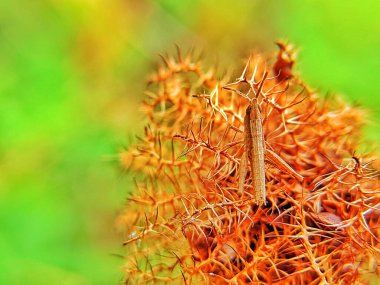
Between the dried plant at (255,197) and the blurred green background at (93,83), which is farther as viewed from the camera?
the blurred green background at (93,83)

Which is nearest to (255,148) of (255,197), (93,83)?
(255,197)

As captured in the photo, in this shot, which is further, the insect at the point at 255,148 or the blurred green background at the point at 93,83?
the blurred green background at the point at 93,83

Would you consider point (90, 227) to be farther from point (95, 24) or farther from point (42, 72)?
point (95, 24)

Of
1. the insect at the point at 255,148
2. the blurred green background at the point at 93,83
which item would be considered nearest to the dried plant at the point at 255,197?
the insect at the point at 255,148

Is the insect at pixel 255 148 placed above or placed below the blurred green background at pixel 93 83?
below

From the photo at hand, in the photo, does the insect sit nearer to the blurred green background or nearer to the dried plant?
the dried plant

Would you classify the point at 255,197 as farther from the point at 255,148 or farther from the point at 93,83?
the point at 93,83

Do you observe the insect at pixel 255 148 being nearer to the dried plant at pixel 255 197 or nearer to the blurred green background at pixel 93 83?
the dried plant at pixel 255 197
